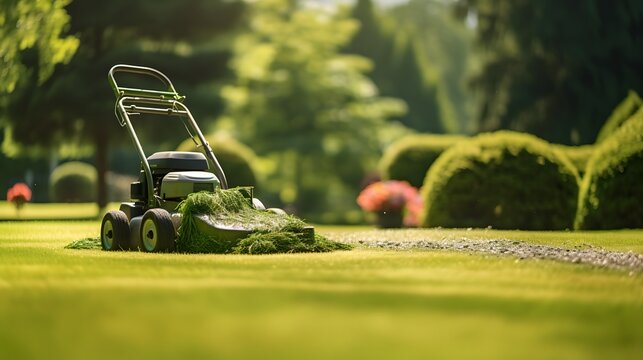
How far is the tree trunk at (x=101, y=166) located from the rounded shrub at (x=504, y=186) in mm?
13155

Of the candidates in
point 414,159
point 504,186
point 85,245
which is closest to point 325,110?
point 414,159

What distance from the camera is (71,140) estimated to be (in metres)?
29.7

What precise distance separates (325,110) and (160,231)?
27.1 m

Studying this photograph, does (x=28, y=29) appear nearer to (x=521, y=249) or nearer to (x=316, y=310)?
(x=521, y=249)

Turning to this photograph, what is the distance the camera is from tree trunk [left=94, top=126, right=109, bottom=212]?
29178mm

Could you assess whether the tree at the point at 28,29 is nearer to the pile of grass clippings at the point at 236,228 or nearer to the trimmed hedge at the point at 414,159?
the pile of grass clippings at the point at 236,228

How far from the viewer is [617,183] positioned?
55.3ft

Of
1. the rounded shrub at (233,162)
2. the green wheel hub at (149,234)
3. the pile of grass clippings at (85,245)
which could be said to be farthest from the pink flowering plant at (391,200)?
the green wheel hub at (149,234)

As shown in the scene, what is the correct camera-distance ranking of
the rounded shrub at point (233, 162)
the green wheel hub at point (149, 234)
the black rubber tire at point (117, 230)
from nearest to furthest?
the green wheel hub at point (149, 234) → the black rubber tire at point (117, 230) → the rounded shrub at point (233, 162)

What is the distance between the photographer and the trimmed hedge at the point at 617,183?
16.6 metres

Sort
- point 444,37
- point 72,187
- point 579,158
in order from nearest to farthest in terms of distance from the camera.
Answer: point 579,158
point 72,187
point 444,37

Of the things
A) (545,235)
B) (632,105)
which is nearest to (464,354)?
(545,235)

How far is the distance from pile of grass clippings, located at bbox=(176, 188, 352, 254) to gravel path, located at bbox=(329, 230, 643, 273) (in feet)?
5.06

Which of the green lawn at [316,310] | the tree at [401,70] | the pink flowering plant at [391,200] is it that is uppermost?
the tree at [401,70]
